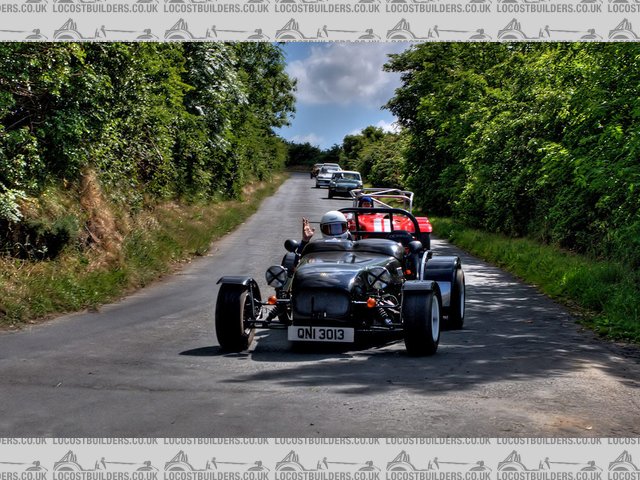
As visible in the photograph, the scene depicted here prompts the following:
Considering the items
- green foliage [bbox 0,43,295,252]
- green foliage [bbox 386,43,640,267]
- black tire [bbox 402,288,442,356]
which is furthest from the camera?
green foliage [bbox 0,43,295,252]

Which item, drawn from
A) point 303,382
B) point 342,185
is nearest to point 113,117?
point 303,382

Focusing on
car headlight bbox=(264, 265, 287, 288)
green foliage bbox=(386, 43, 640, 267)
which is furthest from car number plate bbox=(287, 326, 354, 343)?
green foliage bbox=(386, 43, 640, 267)

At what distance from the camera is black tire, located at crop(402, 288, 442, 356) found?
961 cm

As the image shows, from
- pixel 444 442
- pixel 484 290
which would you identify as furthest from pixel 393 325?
pixel 484 290

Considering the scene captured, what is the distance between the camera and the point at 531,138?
2380 centimetres

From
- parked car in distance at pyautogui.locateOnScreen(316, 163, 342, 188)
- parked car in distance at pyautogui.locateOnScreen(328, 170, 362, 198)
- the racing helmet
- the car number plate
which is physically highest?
parked car in distance at pyautogui.locateOnScreen(316, 163, 342, 188)

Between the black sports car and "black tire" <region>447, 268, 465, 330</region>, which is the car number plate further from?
"black tire" <region>447, 268, 465, 330</region>

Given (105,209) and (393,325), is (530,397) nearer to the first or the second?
(393,325)

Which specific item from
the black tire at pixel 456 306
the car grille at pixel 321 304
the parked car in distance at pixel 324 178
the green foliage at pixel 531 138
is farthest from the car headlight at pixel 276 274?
the parked car in distance at pixel 324 178

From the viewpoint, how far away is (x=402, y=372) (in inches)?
346

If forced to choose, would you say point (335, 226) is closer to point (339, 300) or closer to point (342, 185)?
point (339, 300)

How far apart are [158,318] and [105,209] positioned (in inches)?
229

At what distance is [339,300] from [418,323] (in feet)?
3.49

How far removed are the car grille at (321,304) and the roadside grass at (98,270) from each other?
4.39 m
